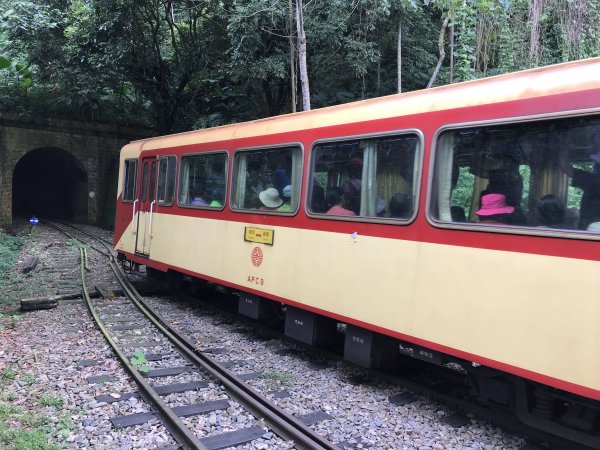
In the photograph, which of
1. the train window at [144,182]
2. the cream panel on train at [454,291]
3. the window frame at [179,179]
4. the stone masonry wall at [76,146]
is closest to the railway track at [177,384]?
the cream panel on train at [454,291]

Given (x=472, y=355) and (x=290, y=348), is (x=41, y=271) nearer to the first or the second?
(x=290, y=348)

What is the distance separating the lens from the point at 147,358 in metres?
5.78

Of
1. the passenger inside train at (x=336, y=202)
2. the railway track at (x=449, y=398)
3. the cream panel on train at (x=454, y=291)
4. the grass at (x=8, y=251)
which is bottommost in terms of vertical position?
the railway track at (x=449, y=398)

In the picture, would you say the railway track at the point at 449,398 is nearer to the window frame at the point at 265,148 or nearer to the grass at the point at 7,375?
the grass at the point at 7,375

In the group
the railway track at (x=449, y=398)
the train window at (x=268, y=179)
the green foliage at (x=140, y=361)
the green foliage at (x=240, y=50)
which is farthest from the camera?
the green foliage at (x=240, y=50)

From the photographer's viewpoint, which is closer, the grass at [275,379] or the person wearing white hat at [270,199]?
the grass at [275,379]

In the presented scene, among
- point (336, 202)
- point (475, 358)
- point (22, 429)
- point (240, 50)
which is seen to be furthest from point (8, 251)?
point (475, 358)

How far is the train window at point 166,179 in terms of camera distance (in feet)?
27.1

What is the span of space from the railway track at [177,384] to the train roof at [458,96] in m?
2.80

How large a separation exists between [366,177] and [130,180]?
6.61m

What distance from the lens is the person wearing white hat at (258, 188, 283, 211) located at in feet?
19.5

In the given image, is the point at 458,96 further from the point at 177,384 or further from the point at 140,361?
the point at 140,361

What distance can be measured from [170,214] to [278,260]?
318cm

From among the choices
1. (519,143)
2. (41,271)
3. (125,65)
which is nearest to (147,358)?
(519,143)
